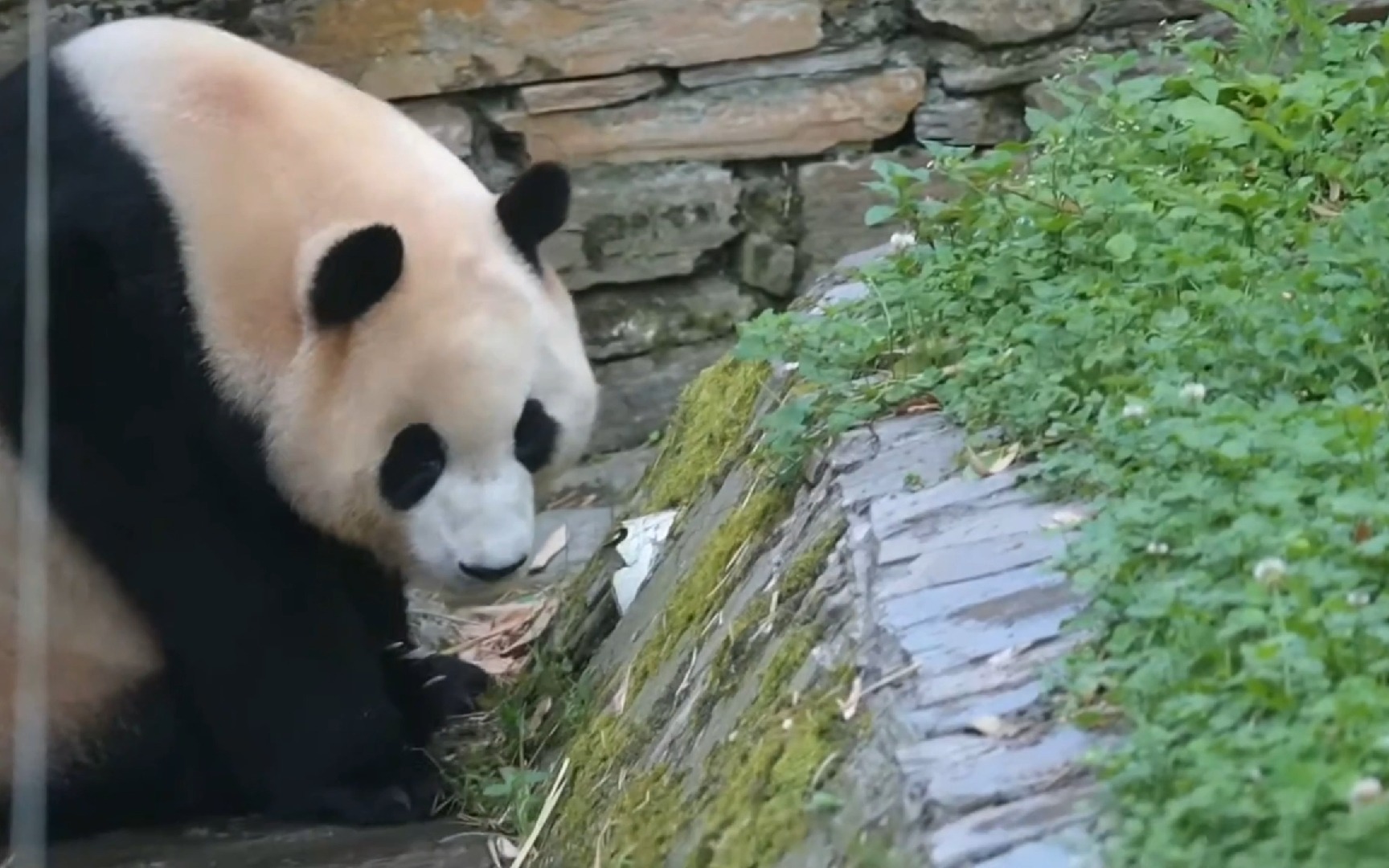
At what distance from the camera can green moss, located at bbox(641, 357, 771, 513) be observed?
147 inches

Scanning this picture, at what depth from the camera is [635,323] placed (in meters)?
5.77

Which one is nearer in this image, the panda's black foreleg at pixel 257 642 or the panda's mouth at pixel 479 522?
the panda's mouth at pixel 479 522

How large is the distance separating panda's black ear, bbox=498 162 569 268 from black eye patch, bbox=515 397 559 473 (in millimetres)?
312

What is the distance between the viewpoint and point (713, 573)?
122 inches

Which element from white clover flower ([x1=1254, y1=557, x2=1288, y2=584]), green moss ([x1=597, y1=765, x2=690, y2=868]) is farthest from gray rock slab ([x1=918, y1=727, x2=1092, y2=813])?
green moss ([x1=597, y1=765, x2=690, y2=868])

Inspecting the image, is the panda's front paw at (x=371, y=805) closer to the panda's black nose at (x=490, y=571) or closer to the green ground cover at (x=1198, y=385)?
the panda's black nose at (x=490, y=571)

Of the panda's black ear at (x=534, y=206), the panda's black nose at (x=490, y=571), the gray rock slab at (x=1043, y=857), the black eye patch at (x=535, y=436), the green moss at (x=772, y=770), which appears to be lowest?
the panda's black nose at (x=490, y=571)

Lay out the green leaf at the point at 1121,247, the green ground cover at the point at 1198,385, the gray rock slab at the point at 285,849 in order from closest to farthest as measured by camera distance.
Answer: the green ground cover at the point at 1198,385 < the green leaf at the point at 1121,247 < the gray rock slab at the point at 285,849

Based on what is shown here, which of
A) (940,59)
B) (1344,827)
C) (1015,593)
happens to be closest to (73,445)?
(1015,593)

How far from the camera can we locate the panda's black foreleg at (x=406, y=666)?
3697 millimetres

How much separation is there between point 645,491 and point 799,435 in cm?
147

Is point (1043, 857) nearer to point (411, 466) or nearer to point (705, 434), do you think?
point (411, 466)

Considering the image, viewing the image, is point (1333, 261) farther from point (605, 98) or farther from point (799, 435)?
point (605, 98)

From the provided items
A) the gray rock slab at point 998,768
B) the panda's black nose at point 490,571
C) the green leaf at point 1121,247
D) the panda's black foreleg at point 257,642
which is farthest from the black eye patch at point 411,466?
the gray rock slab at point 998,768
